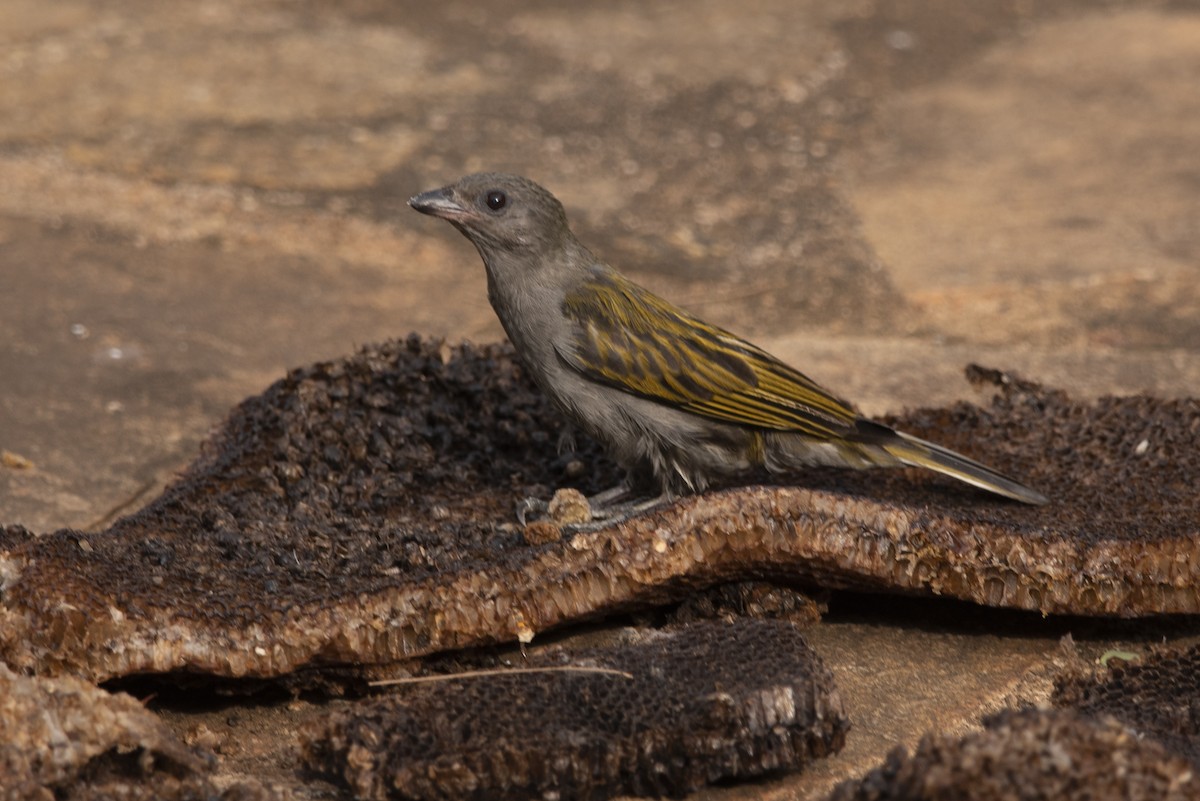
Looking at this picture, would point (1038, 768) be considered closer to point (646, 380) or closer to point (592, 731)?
point (592, 731)

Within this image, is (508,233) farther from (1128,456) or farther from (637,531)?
(1128,456)

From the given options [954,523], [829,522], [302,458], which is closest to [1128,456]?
[954,523]

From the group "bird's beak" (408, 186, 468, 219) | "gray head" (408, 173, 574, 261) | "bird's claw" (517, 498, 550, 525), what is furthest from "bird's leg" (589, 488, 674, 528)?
"bird's beak" (408, 186, 468, 219)

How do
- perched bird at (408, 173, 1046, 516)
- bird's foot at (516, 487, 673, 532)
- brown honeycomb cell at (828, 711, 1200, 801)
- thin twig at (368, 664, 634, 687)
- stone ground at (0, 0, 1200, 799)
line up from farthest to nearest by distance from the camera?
stone ground at (0, 0, 1200, 799) → perched bird at (408, 173, 1046, 516) → bird's foot at (516, 487, 673, 532) → thin twig at (368, 664, 634, 687) → brown honeycomb cell at (828, 711, 1200, 801)

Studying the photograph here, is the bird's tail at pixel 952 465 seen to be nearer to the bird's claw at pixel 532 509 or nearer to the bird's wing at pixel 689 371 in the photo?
the bird's wing at pixel 689 371

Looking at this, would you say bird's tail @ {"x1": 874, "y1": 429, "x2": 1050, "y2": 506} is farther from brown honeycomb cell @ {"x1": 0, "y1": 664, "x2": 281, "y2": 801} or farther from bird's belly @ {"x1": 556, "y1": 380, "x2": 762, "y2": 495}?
brown honeycomb cell @ {"x1": 0, "y1": 664, "x2": 281, "y2": 801}
